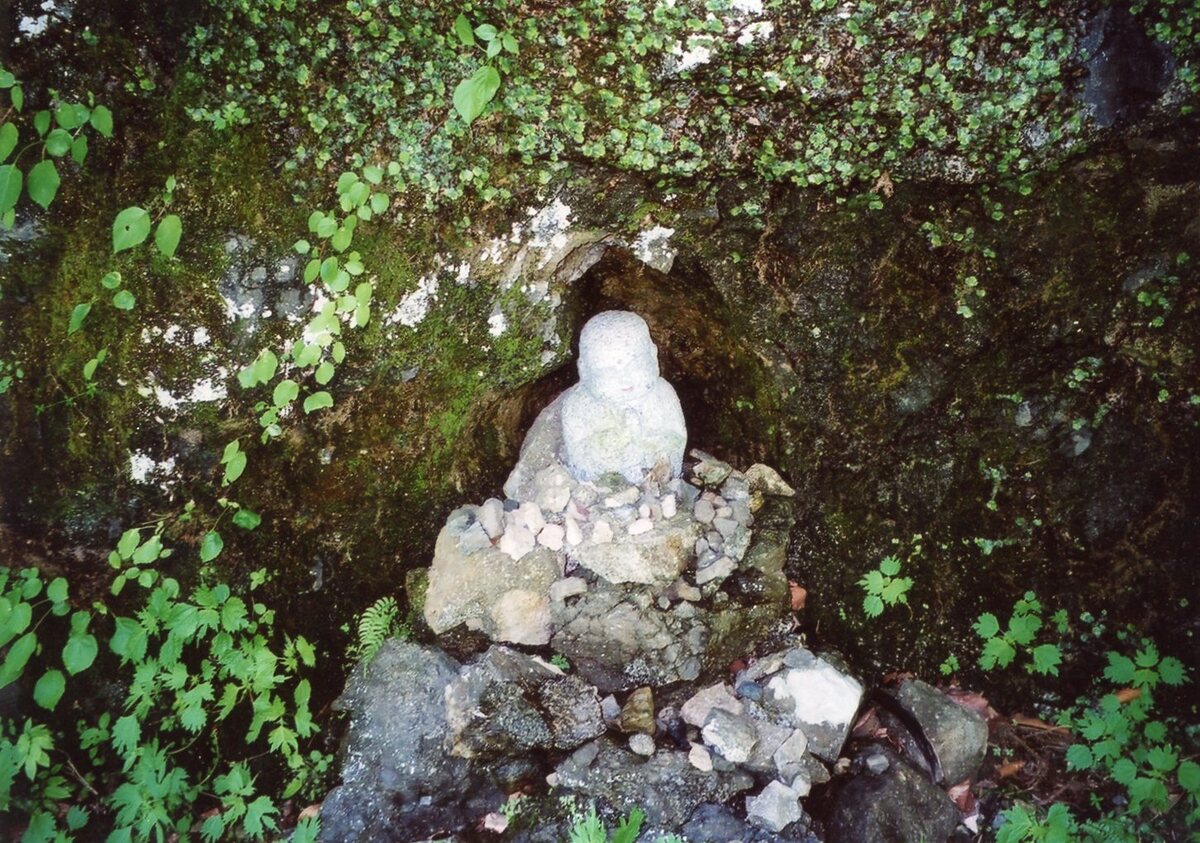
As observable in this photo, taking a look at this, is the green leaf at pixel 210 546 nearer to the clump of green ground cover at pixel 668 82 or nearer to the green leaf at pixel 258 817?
the green leaf at pixel 258 817

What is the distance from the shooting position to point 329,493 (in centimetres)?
316

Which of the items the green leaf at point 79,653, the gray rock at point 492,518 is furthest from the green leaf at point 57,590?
the gray rock at point 492,518

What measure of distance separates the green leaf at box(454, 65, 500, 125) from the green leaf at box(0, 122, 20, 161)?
1388mm

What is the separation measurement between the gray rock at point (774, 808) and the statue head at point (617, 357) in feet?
6.23

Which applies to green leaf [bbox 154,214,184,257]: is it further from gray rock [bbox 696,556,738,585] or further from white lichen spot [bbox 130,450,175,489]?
gray rock [bbox 696,556,738,585]

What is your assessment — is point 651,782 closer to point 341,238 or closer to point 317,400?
point 317,400

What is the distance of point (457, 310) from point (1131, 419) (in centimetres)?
293

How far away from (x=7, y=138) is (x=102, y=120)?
269 millimetres

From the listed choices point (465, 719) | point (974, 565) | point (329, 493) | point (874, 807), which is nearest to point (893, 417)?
point (974, 565)

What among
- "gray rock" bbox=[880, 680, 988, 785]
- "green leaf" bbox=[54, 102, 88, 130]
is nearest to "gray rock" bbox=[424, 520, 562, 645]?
"gray rock" bbox=[880, 680, 988, 785]

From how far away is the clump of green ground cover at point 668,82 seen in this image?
7.91ft

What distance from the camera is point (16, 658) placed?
2309 millimetres

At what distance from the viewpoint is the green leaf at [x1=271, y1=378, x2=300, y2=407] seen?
272 centimetres

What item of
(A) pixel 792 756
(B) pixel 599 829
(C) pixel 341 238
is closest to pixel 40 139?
(C) pixel 341 238
